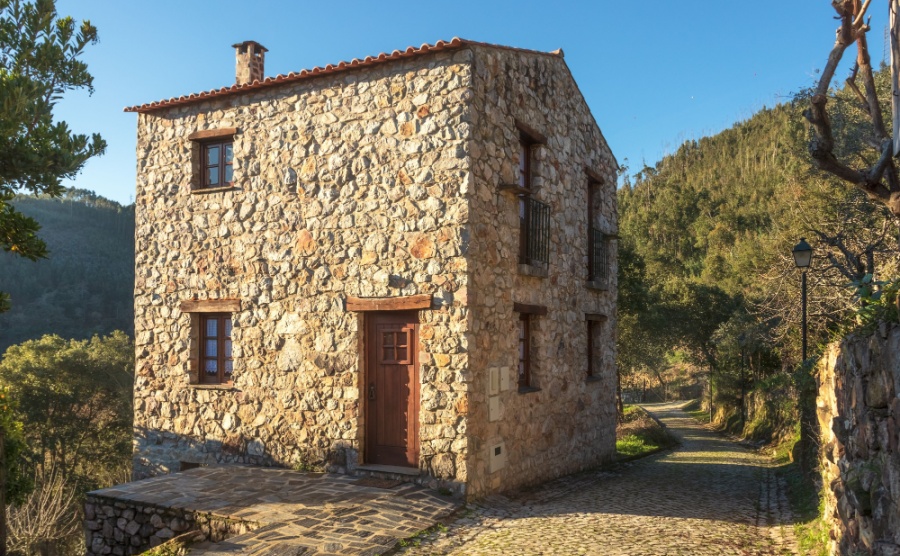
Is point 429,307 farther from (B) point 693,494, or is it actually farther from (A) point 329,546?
(B) point 693,494

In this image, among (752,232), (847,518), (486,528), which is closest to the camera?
(847,518)

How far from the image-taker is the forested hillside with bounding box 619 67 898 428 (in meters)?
13.5

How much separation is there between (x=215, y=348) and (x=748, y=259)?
21.8m

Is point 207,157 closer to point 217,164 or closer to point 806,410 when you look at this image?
point 217,164

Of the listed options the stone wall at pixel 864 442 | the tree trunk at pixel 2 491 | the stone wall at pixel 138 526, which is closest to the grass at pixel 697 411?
the stone wall at pixel 864 442

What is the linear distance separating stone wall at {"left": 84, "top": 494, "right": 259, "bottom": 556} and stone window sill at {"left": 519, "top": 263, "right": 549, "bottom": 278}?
4.54m

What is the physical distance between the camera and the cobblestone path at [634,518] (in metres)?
6.36

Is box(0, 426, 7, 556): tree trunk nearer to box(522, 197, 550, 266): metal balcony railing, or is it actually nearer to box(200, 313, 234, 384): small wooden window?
box(200, 313, 234, 384): small wooden window

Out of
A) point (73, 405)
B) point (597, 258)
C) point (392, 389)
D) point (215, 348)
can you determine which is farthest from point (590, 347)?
point (73, 405)

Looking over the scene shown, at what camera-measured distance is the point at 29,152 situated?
6.37 m

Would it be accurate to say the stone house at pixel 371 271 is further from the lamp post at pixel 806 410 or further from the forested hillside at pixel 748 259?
the forested hillside at pixel 748 259

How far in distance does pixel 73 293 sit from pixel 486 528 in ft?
146

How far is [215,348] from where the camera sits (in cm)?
1013

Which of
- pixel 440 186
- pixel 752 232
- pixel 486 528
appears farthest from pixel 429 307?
pixel 752 232
